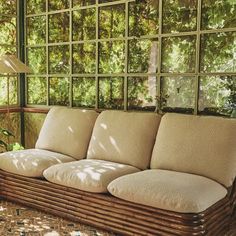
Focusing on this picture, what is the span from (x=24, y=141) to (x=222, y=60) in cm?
267

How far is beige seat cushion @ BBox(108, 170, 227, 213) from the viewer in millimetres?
2212

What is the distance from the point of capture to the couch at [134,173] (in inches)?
91.2

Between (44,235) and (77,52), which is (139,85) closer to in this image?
(77,52)

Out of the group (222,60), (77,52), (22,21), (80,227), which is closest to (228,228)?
(80,227)

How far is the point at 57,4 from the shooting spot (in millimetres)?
4004

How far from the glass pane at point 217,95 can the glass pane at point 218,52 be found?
0.08 metres

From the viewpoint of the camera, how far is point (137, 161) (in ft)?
9.70

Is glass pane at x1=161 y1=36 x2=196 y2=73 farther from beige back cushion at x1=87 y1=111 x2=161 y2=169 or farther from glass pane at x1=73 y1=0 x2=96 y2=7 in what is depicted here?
glass pane at x1=73 y1=0 x2=96 y2=7

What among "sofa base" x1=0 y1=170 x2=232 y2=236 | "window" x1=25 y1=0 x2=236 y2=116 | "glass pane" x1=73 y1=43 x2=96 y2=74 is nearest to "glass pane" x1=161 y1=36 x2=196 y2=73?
"window" x1=25 y1=0 x2=236 y2=116

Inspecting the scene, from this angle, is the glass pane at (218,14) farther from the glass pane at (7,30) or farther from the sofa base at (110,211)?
the glass pane at (7,30)

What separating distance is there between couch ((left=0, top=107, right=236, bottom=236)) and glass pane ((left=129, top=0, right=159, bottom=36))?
0.80 m

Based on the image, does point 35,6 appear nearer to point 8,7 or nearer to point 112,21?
point 8,7

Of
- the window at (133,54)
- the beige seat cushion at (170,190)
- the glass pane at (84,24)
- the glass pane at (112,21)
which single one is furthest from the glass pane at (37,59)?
the beige seat cushion at (170,190)

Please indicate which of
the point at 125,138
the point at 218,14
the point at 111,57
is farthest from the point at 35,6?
the point at 218,14
